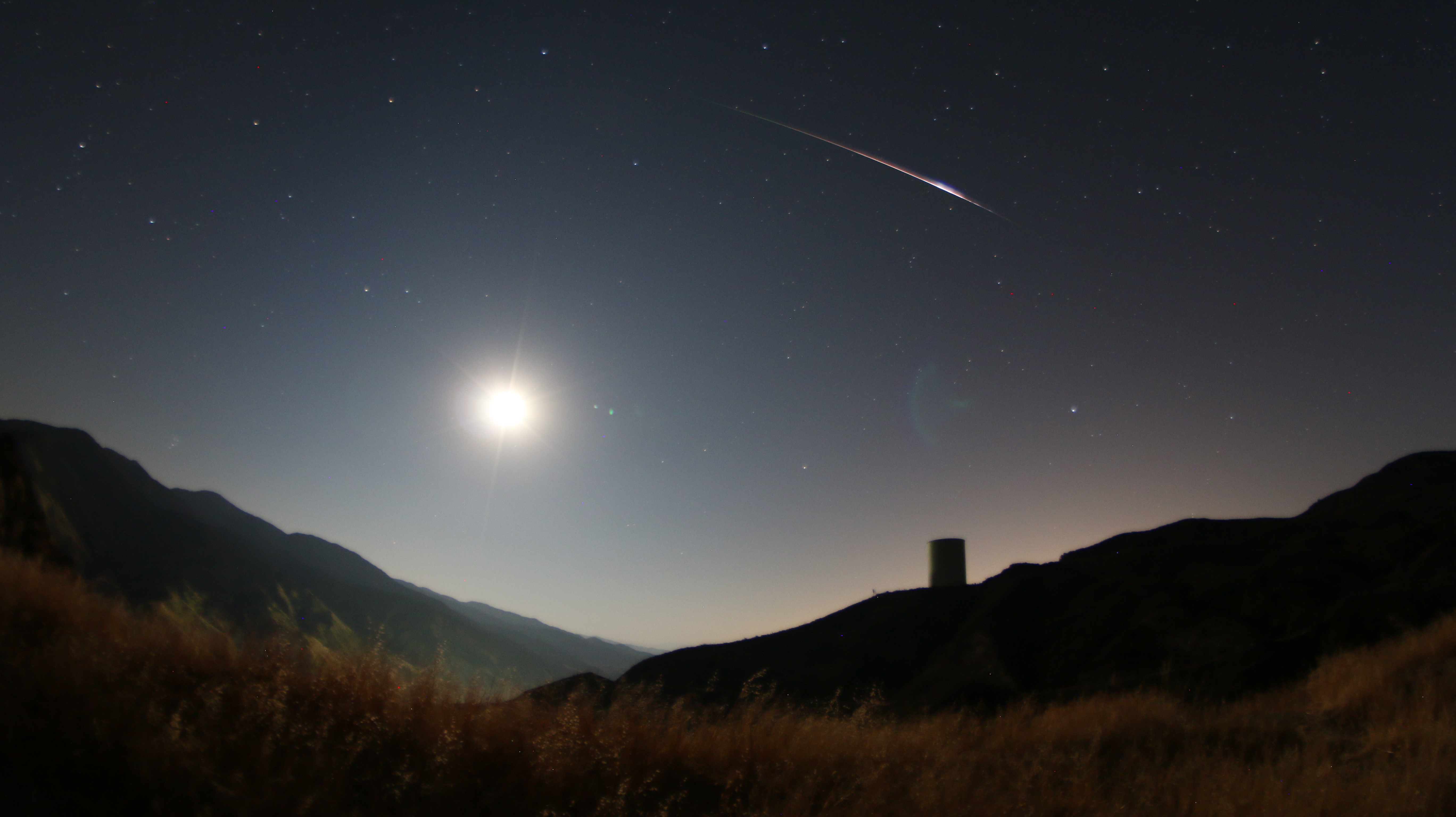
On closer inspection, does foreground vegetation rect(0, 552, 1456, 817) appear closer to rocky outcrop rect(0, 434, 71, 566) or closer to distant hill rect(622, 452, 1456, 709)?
rocky outcrop rect(0, 434, 71, 566)

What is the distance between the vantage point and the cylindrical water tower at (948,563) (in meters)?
23.1

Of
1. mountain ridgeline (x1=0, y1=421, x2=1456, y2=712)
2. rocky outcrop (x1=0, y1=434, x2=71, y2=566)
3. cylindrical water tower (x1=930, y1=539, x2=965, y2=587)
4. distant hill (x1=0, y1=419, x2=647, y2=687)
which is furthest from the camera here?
distant hill (x1=0, y1=419, x2=647, y2=687)

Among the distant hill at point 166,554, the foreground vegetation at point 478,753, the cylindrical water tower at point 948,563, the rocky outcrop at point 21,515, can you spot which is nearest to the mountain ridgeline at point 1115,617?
the rocky outcrop at point 21,515

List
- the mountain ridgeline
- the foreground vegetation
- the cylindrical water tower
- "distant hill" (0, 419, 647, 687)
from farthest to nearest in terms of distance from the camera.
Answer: "distant hill" (0, 419, 647, 687)
the cylindrical water tower
the mountain ridgeline
the foreground vegetation

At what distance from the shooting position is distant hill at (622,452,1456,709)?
1128cm

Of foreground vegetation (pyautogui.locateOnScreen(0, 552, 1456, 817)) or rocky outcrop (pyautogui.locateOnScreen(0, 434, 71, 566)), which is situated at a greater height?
rocky outcrop (pyautogui.locateOnScreen(0, 434, 71, 566))

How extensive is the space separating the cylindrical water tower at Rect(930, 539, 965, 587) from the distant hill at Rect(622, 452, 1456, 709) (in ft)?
3.49

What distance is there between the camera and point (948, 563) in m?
23.3

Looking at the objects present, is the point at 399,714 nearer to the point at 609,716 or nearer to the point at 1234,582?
the point at 609,716

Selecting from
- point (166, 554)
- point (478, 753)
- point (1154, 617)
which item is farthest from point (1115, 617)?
point (166, 554)

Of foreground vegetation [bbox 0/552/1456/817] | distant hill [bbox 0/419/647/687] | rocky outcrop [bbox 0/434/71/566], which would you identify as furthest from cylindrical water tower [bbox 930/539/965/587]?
distant hill [bbox 0/419/647/687]

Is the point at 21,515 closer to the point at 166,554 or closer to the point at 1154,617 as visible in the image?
the point at 1154,617

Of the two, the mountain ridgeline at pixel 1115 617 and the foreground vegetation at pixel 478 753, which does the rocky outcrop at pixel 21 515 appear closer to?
the mountain ridgeline at pixel 1115 617

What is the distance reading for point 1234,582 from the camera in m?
14.6
